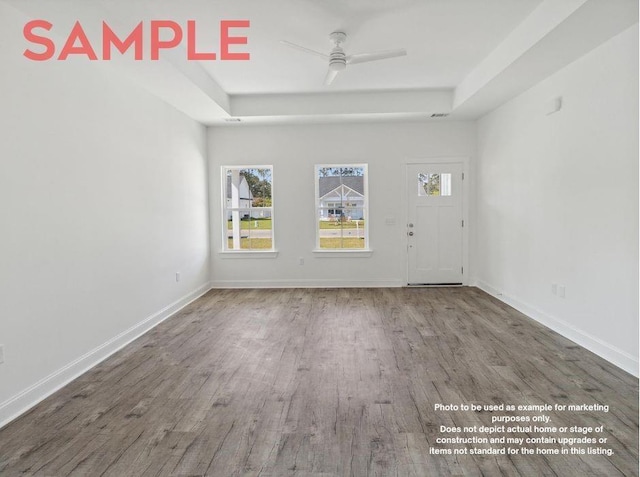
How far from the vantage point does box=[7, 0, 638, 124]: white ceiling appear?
2.88 metres

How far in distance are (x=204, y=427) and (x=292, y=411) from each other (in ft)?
1.74

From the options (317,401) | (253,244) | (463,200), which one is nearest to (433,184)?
(463,200)

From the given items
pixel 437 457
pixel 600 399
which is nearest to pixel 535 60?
pixel 600 399

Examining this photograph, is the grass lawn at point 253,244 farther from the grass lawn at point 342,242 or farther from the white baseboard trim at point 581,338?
the white baseboard trim at point 581,338

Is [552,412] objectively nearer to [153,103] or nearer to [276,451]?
[276,451]

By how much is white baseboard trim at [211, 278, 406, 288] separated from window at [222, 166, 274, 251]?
1.86ft

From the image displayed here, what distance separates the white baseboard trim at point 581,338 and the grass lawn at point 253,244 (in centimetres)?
365

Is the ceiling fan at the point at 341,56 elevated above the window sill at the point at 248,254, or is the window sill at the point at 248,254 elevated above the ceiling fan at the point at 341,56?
the ceiling fan at the point at 341,56

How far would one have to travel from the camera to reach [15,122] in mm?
2451

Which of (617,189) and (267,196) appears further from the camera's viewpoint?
(267,196)

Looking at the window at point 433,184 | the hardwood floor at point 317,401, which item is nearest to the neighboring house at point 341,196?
the window at point 433,184

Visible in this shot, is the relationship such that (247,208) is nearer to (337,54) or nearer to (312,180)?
(312,180)

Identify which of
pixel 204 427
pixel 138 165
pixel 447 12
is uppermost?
pixel 447 12

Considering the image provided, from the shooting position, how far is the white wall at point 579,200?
2961mm
